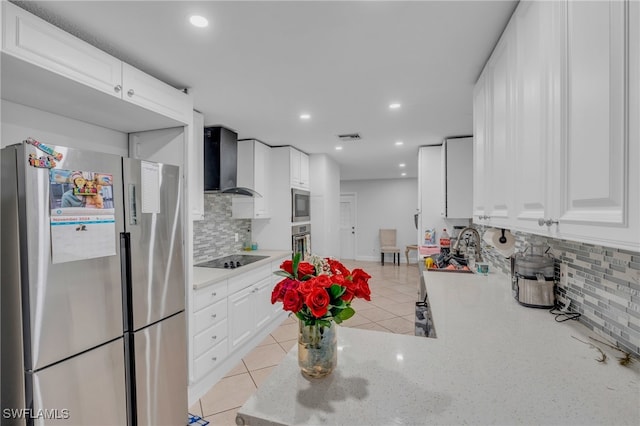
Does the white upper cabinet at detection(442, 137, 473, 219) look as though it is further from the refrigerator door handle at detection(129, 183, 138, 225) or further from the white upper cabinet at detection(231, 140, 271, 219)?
the refrigerator door handle at detection(129, 183, 138, 225)

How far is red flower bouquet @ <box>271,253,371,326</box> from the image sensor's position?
2.66 feet

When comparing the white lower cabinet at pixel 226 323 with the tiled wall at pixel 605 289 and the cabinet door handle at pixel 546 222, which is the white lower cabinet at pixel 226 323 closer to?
the cabinet door handle at pixel 546 222

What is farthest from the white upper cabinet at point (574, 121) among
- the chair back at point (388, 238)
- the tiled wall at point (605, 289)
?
the chair back at point (388, 238)

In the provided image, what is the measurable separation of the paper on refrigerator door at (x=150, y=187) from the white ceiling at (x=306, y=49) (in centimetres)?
67

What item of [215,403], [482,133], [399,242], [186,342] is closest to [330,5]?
[482,133]

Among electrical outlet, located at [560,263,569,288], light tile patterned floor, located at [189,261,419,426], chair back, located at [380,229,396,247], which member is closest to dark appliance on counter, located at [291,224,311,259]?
light tile patterned floor, located at [189,261,419,426]

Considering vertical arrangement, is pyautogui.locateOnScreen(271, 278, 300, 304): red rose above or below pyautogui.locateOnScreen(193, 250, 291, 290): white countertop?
above

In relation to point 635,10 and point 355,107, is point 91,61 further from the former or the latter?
point 635,10

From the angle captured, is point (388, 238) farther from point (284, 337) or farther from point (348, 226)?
point (284, 337)

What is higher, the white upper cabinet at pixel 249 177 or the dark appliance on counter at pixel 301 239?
the white upper cabinet at pixel 249 177

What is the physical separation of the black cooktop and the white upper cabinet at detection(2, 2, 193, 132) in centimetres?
146

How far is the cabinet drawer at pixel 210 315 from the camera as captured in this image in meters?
2.24

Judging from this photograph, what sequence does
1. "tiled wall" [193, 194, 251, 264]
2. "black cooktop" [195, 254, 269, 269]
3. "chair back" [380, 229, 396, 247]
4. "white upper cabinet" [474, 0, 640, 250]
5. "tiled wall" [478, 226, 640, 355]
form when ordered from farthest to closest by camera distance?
"chair back" [380, 229, 396, 247], "tiled wall" [193, 194, 251, 264], "black cooktop" [195, 254, 269, 269], "tiled wall" [478, 226, 640, 355], "white upper cabinet" [474, 0, 640, 250]

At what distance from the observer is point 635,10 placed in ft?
2.01
